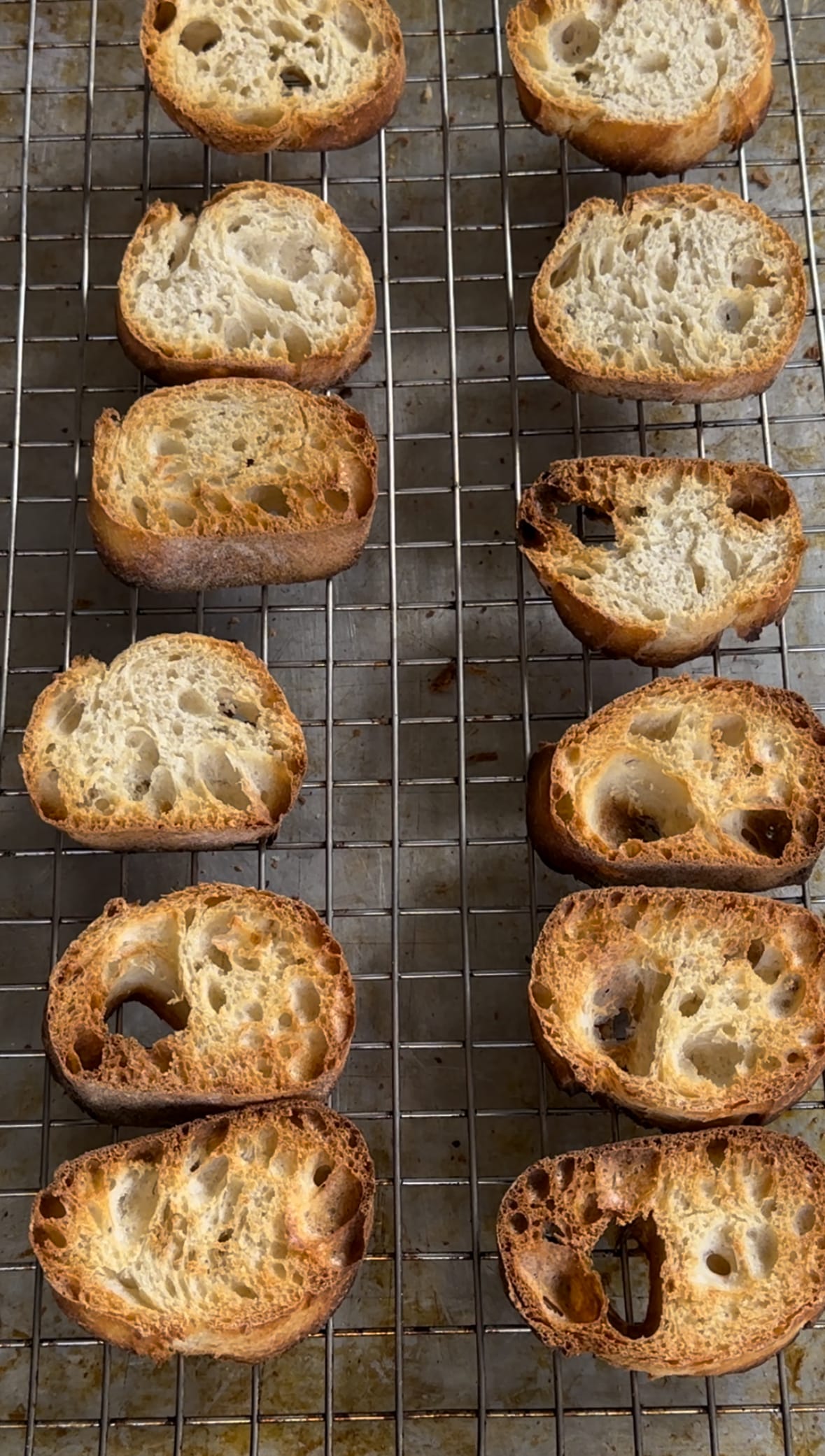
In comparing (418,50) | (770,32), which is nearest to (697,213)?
(770,32)

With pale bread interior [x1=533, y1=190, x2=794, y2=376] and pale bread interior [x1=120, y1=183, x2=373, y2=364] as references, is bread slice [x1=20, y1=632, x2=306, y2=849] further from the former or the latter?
pale bread interior [x1=533, y1=190, x2=794, y2=376]

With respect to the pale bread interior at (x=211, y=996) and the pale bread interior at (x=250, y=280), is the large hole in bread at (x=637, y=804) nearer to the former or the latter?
the pale bread interior at (x=211, y=996)

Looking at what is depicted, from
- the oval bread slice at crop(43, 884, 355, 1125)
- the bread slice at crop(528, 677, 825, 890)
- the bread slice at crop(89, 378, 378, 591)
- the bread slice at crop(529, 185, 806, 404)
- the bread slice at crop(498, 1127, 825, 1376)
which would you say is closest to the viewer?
the bread slice at crop(498, 1127, 825, 1376)

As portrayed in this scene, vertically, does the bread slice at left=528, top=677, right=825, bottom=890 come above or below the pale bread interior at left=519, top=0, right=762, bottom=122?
below

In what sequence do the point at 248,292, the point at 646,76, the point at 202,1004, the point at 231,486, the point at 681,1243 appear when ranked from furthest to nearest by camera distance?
the point at 646,76, the point at 248,292, the point at 231,486, the point at 202,1004, the point at 681,1243

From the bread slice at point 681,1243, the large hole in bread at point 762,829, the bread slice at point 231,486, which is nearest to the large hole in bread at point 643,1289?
the bread slice at point 681,1243

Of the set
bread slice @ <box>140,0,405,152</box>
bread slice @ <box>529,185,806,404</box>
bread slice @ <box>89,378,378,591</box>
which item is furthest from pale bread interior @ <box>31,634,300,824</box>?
bread slice @ <box>140,0,405,152</box>

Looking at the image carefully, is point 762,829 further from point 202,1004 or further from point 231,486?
point 231,486

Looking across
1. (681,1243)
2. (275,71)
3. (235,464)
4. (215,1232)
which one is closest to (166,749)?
(235,464)

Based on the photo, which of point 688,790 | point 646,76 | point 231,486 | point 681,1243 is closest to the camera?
point 681,1243
